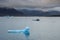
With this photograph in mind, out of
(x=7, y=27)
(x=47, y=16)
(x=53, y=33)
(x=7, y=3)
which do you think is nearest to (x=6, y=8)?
(x=7, y=3)

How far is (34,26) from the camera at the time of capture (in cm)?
190

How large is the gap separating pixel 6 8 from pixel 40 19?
1.32 ft

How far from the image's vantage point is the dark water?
188cm

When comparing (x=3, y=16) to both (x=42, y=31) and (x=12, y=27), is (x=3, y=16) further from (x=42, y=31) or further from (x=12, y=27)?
(x=42, y=31)

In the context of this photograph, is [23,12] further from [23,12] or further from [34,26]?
[34,26]

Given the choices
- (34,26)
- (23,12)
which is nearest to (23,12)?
(23,12)

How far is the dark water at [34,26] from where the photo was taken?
188 centimetres

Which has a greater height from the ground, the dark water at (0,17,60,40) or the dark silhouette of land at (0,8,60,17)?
the dark silhouette of land at (0,8,60,17)

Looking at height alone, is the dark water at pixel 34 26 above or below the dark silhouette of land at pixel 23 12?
below

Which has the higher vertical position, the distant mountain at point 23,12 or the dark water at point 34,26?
the distant mountain at point 23,12

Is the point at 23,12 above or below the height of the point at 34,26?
above

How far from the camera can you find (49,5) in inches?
76.8

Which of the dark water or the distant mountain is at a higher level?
the distant mountain

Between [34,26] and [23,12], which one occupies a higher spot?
[23,12]
